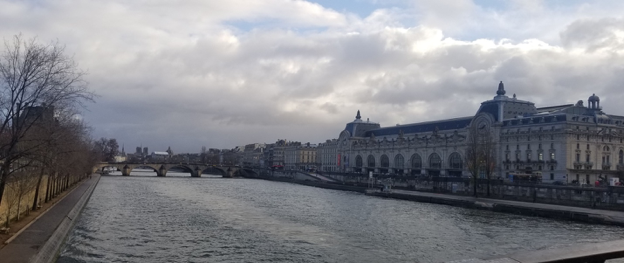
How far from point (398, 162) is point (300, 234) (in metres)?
→ 84.4

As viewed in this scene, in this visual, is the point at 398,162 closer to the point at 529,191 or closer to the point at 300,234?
the point at 529,191

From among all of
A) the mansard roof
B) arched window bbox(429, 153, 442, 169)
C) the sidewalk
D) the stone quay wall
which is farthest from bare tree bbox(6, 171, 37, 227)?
the mansard roof

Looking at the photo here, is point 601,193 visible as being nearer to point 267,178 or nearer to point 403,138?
point 403,138

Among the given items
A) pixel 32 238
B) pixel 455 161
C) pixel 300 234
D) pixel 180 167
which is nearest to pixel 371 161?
pixel 455 161

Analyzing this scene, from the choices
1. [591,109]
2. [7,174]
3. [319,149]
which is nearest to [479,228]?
[7,174]

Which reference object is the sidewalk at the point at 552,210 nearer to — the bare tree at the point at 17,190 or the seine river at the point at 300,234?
the seine river at the point at 300,234

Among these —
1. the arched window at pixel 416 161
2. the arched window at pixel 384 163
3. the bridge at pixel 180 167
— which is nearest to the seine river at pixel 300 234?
the arched window at pixel 416 161

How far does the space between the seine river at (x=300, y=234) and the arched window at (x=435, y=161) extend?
51878mm

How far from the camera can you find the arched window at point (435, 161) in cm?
9869

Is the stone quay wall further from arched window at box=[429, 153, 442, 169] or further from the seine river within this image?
arched window at box=[429, 153, 442, 169]

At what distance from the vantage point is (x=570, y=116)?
7344cm

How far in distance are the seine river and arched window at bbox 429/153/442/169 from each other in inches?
2042

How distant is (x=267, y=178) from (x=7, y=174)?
116205 mm

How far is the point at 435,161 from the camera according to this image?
100125 mm
